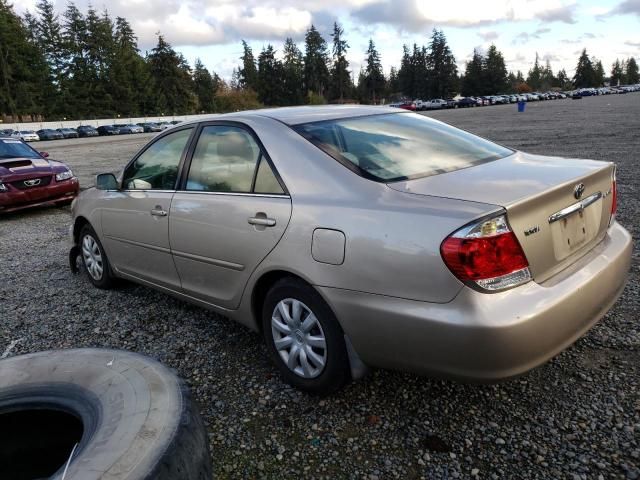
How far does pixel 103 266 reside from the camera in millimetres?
4754

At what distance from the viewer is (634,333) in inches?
132

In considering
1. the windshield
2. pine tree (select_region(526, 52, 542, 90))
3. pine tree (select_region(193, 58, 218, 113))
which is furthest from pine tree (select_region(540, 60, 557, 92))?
the windshield

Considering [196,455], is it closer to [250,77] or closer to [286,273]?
[286,273]

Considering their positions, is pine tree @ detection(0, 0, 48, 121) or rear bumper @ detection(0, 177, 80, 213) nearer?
rear bumper @ detection(0, 177, 80, 213)

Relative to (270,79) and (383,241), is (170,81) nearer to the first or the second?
(270,79)

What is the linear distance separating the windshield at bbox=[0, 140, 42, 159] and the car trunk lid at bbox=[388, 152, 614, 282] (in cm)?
957

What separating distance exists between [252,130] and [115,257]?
203 centimetres

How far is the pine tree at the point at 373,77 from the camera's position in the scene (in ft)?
403

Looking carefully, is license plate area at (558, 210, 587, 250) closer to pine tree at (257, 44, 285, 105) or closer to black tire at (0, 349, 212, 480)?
black tire at (0, 349, 212, 480)

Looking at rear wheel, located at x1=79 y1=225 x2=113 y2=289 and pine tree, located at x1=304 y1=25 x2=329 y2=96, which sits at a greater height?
pine tree, located at x1=304 y1=25 x2=329 y2=96

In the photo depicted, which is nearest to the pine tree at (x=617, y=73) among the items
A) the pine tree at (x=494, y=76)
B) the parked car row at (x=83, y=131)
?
the pine tree at (x=494, y=76)

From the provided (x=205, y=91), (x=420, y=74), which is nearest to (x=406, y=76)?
(x=420, y=74)

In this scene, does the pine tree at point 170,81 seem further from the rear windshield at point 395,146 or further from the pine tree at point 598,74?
the pine tree at point 598,74

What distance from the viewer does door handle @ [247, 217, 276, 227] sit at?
285 cm
